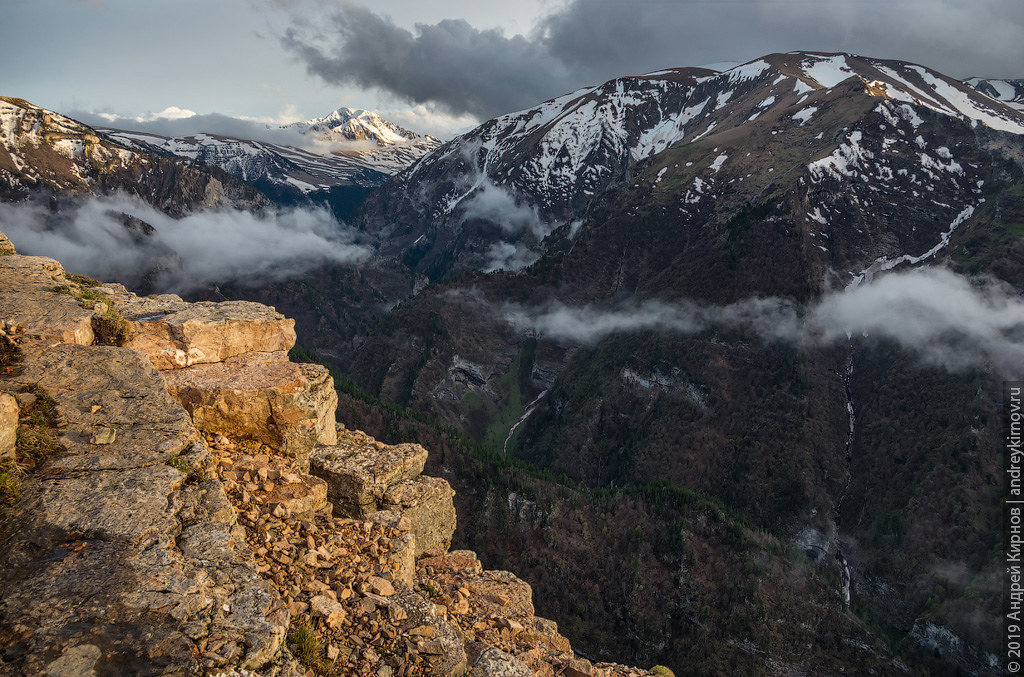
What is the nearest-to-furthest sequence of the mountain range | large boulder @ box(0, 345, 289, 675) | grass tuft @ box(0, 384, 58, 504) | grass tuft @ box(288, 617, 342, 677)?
large boulder @ box(0, 345, 289, 675)
grass tuft @ box(288, 617, 342, 677)
grass tuft @ box(0, 384, 58, 504)
the mountain range

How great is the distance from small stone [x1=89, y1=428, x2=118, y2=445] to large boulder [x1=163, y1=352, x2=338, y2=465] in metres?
4.45

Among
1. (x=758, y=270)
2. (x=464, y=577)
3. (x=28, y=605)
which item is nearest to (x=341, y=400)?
(x=464, y=577)

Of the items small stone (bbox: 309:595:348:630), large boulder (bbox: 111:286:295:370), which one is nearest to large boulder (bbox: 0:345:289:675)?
small stone (bbox: 309:595:348:630)

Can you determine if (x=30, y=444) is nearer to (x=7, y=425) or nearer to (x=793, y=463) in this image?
(x=7, y=425)

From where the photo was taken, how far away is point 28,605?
30.2 ft

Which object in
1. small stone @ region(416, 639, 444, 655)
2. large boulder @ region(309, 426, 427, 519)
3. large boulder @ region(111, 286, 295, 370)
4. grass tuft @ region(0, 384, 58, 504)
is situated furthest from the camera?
large boulder @ region(111, 286, 295, 370)

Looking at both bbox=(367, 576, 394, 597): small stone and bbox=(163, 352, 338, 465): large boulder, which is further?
bbox=(163, 352, 338, 465): large boulder

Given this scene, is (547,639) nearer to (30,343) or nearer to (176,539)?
(176,539)

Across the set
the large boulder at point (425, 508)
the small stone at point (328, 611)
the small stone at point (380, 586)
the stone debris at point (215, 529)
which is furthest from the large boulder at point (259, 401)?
the small stone at point (328, 611)

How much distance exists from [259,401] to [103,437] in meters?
6.09

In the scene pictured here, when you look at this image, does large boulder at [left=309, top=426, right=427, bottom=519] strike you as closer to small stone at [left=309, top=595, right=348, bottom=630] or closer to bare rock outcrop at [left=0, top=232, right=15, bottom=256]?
small stone at [left=309, top=595, right=348, bottom=630]

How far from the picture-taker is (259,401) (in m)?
19.6

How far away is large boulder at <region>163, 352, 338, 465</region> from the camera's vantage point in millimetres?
18672

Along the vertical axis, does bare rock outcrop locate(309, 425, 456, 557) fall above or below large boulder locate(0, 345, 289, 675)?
below
